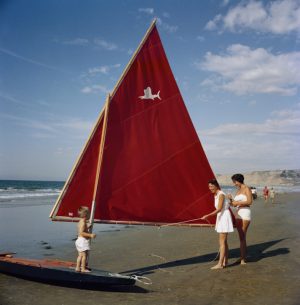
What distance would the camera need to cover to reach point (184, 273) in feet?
30.2

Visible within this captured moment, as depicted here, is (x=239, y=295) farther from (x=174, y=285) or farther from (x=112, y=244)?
(x=112, y=244)

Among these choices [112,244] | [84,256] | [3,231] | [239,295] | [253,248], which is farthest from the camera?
[3,231]

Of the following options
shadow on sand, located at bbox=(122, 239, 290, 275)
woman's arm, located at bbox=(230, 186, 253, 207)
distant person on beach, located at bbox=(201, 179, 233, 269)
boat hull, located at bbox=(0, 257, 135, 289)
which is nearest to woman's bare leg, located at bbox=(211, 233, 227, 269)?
distant person on beach, located at bbox=(201, 179, 233, 269)

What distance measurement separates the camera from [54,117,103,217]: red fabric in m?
8.51

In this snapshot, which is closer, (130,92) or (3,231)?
(130,92)

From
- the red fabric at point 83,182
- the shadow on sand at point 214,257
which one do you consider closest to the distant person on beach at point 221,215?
the shadow on sand at point 214,257

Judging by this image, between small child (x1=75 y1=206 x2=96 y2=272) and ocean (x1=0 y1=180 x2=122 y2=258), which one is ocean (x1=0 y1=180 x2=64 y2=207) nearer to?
ocean (x1=0 y1=180 x2=122 y2=258)

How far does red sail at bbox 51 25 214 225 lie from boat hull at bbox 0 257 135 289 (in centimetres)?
122

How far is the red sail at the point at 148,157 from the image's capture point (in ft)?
28.7

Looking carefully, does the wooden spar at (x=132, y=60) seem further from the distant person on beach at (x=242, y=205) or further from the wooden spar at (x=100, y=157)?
the distant person on beach at (x=242, y=205)

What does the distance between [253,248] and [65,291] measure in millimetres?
6839

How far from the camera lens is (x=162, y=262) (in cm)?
1055

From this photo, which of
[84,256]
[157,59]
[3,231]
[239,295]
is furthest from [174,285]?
[3,231]

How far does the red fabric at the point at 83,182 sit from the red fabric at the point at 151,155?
0.70 ft
